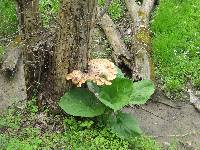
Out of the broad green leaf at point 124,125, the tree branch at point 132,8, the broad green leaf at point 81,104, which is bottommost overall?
the broad green leaf at point 124,125

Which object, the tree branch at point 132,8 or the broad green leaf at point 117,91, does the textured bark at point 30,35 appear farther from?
the tree branch at point 132,8

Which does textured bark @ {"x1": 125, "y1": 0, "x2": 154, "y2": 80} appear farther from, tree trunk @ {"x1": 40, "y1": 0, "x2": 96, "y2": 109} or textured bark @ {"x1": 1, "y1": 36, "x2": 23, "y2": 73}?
textured bark @ {"x1": 1, "y1": 36, "x2": 23, "y2": 73}

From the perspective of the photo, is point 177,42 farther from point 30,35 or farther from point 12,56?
point 30,35

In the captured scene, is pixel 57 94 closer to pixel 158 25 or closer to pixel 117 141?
pixel 117 141

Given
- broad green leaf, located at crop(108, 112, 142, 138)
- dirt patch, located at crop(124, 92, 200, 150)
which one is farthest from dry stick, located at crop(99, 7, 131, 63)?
broad green leaf, located at crop(108, 112, 142, 138)

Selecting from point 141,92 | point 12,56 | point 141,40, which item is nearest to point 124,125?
point 141,92

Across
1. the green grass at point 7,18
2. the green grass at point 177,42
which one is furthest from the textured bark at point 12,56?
the green grass at point 177,42

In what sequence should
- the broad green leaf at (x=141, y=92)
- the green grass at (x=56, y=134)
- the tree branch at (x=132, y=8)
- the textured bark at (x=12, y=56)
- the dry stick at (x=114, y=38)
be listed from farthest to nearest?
the tree branch at (x=132, y=8)
the dry stick at (x=114, y=38)
the textured bark at (x=12, y=56)
the broad green leaf at (x=141, y=92)
the green grass at (x=56, y=134)

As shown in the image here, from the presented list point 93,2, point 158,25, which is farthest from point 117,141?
point 158,25
